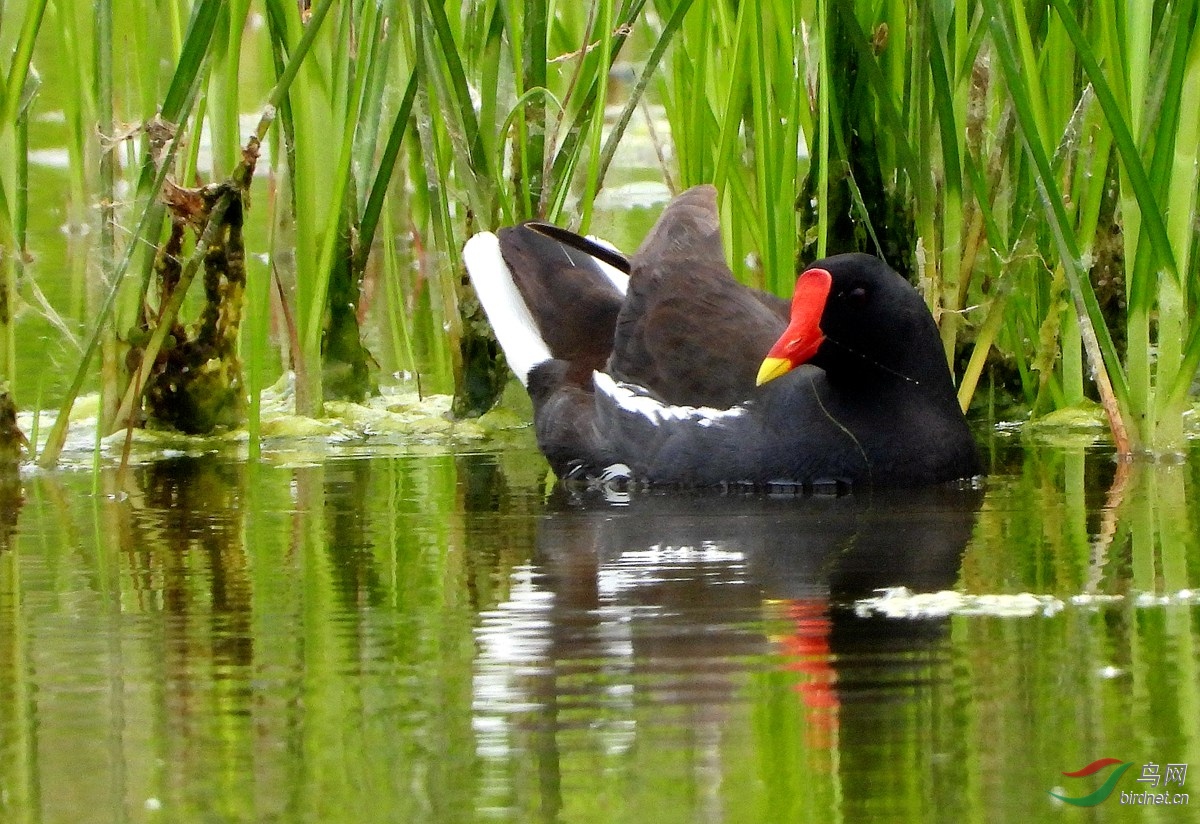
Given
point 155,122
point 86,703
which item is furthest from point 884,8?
point 86,703

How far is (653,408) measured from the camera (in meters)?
4.36

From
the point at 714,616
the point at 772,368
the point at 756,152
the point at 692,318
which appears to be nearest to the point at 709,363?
the point at 692,318

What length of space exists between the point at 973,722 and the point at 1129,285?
6.95ft

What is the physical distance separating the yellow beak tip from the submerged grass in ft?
1.49

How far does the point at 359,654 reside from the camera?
8.27 ft

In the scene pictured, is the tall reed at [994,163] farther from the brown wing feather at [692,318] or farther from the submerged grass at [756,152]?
the brown wing feather at [692,318]

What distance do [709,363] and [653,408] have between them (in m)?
0.16

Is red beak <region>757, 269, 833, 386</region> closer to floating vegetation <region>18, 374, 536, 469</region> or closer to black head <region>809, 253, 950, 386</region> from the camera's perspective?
black head <region>809, 253, 950, 386</region>

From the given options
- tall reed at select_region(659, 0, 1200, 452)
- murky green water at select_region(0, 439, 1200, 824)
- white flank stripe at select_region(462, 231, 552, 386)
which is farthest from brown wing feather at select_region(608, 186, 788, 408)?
murky green water at select_region(0, 439, 1200, 824)

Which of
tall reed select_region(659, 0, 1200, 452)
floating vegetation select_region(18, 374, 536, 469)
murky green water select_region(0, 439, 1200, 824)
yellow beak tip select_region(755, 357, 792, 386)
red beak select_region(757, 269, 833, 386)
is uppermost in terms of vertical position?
tall reed select_region(659, 0, 1200, 452)

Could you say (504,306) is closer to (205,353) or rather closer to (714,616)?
(205,353)

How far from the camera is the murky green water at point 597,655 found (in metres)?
1.89

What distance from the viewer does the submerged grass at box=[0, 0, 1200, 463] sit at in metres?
3.90

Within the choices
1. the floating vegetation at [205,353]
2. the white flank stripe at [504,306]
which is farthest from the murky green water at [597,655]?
the white flank stripe at [504,306]
